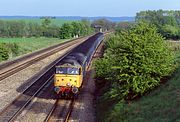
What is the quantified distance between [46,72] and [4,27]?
13239 cm

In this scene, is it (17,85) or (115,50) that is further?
(17,85)

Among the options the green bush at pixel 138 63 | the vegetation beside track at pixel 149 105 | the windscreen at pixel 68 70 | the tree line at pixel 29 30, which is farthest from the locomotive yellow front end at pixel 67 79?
the tree line at pixel 29 30

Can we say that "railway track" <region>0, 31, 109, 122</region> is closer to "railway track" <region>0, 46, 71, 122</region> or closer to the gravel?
"railway track" <region>0, 46, 71, 122</region>

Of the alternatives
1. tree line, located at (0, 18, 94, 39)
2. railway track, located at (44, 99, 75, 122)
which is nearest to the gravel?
railway track, located at (44, 99, 75, 122)

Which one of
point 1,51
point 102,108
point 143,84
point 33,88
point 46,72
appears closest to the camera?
point 143,84

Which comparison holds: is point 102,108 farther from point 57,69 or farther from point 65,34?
point 65,34

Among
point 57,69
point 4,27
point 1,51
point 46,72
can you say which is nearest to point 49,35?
point 4,27

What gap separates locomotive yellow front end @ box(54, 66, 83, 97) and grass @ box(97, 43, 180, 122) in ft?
13.8

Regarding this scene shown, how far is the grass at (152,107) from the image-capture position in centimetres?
1799

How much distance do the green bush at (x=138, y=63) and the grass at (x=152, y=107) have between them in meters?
0.60

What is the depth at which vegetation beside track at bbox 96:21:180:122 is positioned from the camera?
1825cm

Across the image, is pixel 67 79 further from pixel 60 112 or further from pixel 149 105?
pixel 149 105

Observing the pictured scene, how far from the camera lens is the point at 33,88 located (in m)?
32.8

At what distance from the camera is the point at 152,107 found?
1969 centimetres
